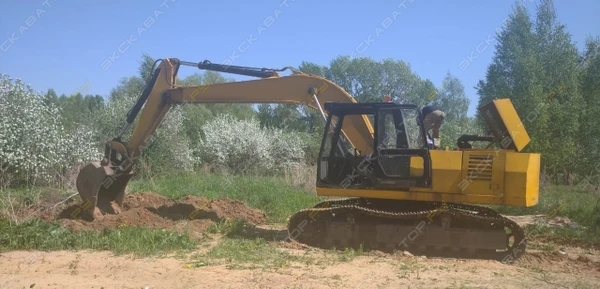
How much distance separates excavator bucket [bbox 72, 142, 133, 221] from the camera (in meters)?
10.5

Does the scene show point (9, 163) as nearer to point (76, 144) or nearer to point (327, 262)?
point (76, 144)

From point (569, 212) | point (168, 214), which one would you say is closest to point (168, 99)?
point (168, 214)

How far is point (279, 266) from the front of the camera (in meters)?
7.73

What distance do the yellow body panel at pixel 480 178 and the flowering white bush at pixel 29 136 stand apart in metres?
12.5

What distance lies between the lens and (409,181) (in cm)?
875

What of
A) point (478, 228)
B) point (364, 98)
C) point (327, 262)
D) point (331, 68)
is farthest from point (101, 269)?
point (331, 68)

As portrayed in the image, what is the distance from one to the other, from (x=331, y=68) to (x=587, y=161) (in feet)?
66.4

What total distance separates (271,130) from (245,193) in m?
16.0

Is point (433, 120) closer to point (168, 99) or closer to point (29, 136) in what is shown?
point (168, 99)

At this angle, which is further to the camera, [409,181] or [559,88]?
[559,88]

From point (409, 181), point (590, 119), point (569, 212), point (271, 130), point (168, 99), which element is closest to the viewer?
point (409, 181)

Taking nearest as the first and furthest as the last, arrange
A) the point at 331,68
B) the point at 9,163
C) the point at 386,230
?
the point at 386,230 → the point at 9,163 → the point at 331,68

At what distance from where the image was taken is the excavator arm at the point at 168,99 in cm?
1027

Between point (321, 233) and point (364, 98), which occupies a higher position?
point (364, 98)
